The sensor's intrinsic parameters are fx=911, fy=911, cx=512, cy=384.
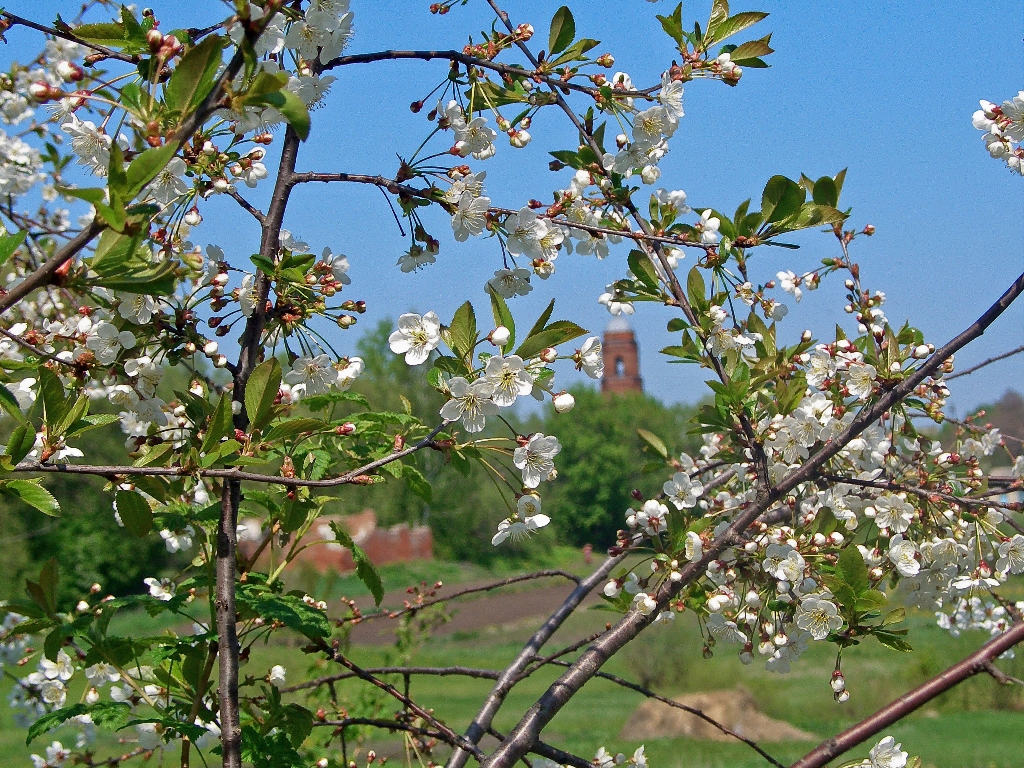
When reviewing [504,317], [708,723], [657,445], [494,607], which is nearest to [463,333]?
[504,317]

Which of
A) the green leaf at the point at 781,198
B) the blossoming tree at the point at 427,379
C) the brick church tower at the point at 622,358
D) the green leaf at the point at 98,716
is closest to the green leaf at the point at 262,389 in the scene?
the blossoming tree at the point at 427,379

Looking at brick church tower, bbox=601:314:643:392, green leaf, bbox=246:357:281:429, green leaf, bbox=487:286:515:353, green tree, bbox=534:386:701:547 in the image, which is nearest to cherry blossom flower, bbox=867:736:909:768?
green leaf, bbox=487:286:515:353

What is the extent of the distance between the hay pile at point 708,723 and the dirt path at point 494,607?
28.1 ft

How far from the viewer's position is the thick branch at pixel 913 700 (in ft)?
→ 3.98

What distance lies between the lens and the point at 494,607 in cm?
2466

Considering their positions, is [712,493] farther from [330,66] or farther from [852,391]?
[330,66]

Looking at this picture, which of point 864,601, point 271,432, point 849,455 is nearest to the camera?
point 271,432

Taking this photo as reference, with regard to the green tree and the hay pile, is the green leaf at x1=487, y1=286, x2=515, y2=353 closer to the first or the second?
the hay pile

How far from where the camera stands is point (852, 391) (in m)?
2.12

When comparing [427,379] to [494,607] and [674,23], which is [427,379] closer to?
[674,23]

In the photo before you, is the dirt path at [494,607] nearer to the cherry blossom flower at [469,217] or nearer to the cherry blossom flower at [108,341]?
the cherry blossom flower at [108,341]

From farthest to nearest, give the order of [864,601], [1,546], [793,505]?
1. [1,546]
2. [793,505]
3. [864,601]

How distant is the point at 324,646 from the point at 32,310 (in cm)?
303

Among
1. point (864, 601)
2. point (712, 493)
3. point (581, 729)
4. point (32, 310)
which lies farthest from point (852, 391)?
point (581, 729)
